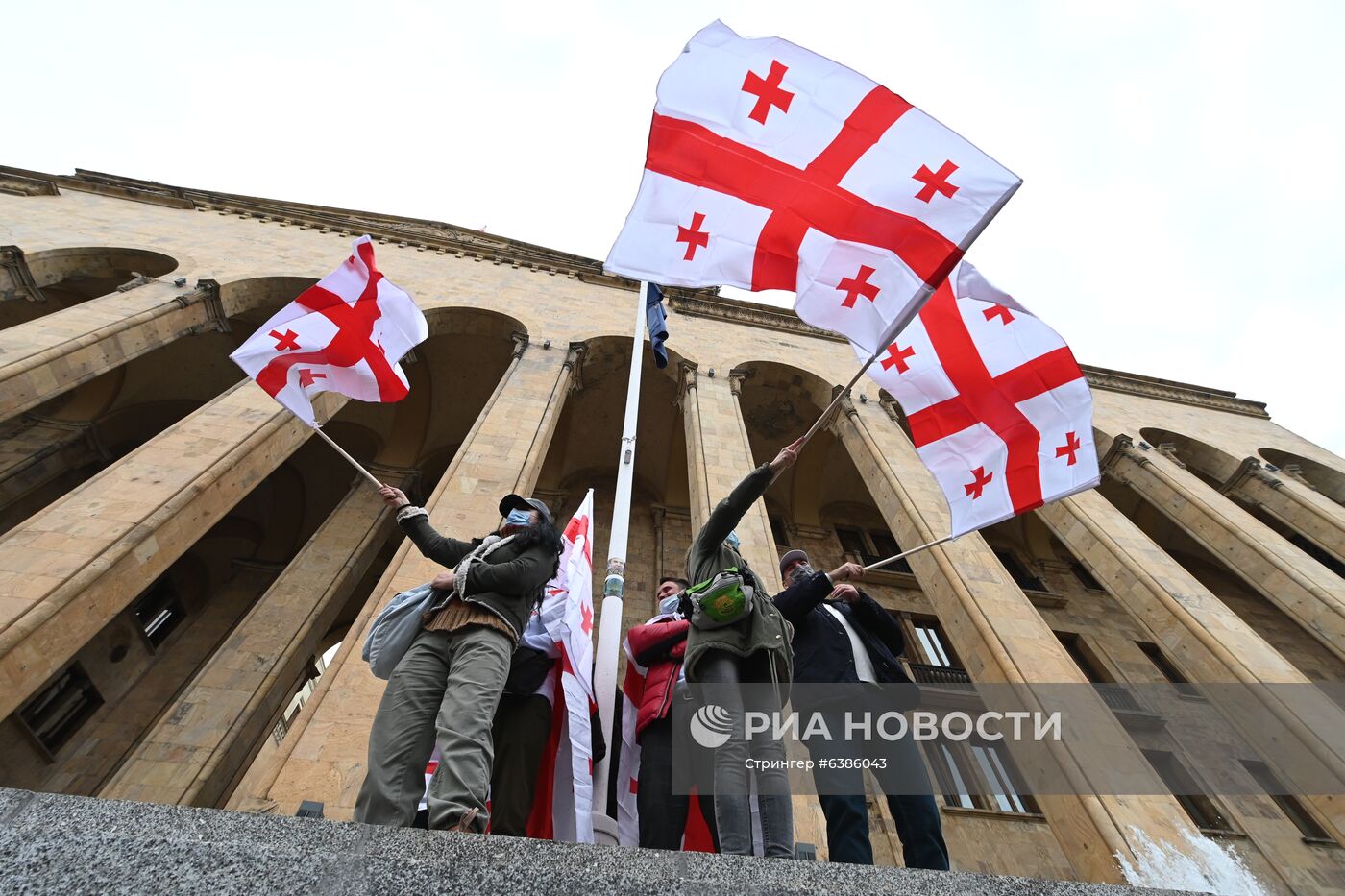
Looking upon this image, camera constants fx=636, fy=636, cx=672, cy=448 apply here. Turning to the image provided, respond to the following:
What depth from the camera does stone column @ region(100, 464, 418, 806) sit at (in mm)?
7531

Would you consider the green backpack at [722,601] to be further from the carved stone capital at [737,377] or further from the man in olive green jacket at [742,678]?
the carved stone capital at [737,377]

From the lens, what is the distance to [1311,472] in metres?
14.2

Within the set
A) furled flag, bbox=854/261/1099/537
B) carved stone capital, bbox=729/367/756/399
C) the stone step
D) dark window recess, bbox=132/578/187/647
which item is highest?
carved stone capital, bbox=729/367/756/399

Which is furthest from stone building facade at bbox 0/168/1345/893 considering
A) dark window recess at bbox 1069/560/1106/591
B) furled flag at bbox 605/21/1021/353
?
furled flag at bbox 605/21/1021/353

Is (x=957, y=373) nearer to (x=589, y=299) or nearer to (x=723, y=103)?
(x=723, y=103)

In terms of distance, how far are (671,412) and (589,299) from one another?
10.0 ft

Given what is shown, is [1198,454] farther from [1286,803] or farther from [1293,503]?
[1286,803]

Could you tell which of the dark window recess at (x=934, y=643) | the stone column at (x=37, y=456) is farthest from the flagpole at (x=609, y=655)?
the stone column at (x=37, y=456)

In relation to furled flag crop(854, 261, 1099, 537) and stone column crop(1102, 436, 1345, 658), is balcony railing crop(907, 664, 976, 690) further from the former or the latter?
furled flag crop(854, 261, 1099, 537)

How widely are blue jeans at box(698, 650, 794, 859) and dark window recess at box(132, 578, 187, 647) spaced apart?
495 inches

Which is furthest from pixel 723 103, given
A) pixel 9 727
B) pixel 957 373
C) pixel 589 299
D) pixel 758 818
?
pixel 9 727

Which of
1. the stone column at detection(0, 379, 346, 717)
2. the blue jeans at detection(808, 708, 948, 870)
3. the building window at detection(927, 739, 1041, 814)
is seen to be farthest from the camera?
the building window at detection(927, 739, 1041, 814)

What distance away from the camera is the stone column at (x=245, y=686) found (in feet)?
24.7

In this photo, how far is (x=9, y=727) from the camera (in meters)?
8.85
